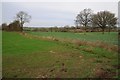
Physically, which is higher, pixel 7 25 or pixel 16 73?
pixel 7 25

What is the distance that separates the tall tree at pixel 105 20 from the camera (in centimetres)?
7306

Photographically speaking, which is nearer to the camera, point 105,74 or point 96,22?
point 105,74

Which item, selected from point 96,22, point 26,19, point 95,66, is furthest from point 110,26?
point 95,66

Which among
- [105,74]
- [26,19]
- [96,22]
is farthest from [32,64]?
[26,19]

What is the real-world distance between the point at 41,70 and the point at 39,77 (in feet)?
3.62

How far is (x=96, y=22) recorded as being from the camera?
74500mm

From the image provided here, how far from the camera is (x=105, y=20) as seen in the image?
7419 cm

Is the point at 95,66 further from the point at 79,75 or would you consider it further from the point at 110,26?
the point at 110,26

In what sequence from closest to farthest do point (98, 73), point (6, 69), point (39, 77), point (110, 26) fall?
point (39, 77) < point (98, 73) < point (6, 69) < point (110, 26)

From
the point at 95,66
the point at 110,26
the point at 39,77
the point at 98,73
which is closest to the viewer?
the point at 39,77

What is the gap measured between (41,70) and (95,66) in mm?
3079

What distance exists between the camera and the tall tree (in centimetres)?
7306

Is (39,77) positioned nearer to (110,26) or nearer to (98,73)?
(98,73)

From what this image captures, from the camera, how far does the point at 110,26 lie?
2899 inches
